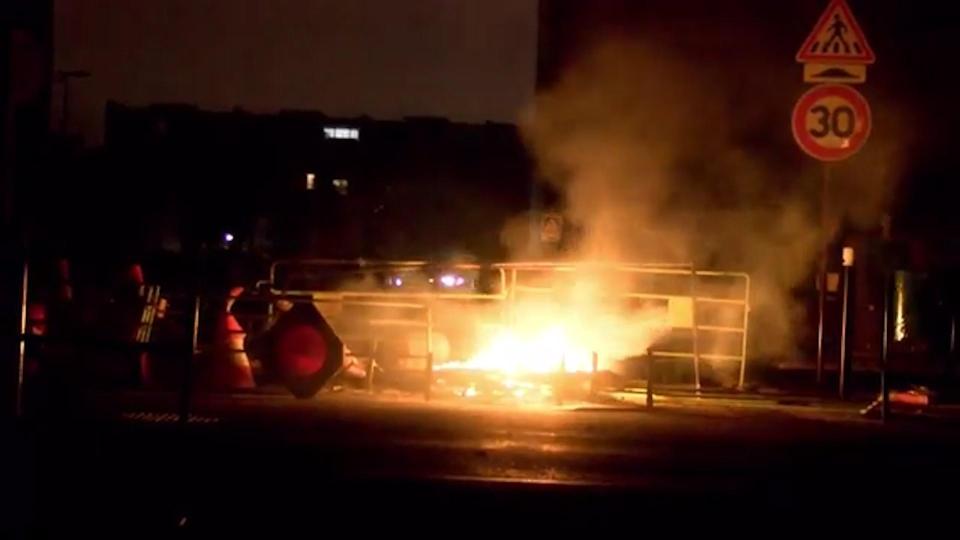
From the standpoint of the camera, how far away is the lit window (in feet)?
299

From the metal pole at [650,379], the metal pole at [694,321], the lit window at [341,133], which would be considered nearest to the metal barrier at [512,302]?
the metal pole at [694,321]

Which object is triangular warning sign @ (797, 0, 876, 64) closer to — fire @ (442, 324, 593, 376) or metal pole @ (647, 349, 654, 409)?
metal pole @ (647, 349, 654, 409)

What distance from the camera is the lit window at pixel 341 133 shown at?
3594 inches

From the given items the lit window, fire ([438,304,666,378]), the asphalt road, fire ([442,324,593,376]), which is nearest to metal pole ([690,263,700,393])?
fire ([438,304,666,378])

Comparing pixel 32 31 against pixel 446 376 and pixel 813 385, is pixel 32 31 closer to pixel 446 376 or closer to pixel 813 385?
pixel 446 376

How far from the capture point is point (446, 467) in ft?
39.9

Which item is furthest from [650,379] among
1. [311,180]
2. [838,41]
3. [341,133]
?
[341,133]

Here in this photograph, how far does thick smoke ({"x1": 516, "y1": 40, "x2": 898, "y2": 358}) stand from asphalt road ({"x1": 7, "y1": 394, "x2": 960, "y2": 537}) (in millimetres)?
7338

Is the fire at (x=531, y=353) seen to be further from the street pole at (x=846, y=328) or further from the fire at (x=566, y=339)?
the street pole at (x=846, y=328)

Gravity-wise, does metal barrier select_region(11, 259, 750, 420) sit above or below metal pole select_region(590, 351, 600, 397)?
above

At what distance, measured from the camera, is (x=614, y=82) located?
85.8 feet

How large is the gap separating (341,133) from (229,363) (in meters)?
75.3

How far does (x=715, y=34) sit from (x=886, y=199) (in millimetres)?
4030

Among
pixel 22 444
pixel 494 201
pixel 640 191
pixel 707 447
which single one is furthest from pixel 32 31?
pixel 494 201
